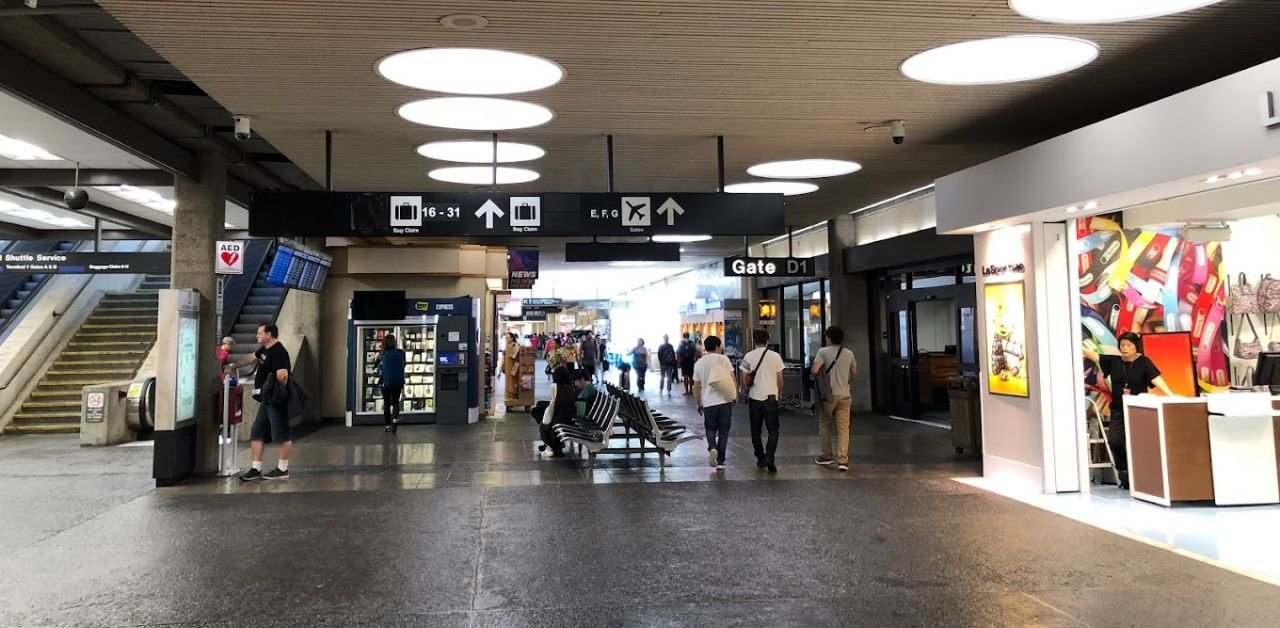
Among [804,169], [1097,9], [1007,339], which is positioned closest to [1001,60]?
[1097,9]

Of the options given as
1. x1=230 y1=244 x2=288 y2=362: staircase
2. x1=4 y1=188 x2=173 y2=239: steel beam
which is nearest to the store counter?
x1=4 y1=188 x2=173 y2=239: steel beam

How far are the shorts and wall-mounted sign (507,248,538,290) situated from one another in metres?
7.61

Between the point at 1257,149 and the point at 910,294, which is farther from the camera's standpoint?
the point at 910,294

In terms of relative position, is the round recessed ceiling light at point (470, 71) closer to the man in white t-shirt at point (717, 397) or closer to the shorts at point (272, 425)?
the man in white t-shirt at point (717, 397)

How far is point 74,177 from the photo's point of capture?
9.70 m

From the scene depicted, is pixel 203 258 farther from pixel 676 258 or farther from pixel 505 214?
pixel 676 258

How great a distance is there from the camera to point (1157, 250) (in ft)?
24.7

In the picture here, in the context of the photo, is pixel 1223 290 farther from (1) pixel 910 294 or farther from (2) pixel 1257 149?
(1) pixel 910 294

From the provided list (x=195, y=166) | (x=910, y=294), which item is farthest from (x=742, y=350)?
(x=195, y=166)

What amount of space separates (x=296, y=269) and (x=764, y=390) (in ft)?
23.8

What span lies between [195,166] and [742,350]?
13673mm

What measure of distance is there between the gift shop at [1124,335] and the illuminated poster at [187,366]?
8461mm

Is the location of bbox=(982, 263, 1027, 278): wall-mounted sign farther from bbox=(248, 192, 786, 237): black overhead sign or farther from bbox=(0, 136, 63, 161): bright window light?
bbox=(0, 136, 63, 161): bright window light

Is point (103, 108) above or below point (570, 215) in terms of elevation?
above
